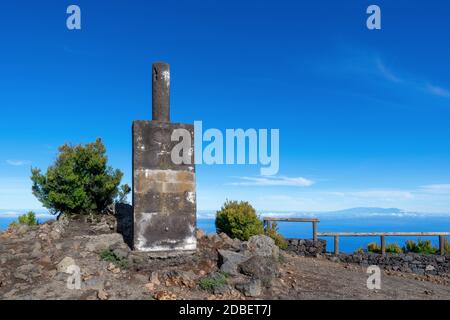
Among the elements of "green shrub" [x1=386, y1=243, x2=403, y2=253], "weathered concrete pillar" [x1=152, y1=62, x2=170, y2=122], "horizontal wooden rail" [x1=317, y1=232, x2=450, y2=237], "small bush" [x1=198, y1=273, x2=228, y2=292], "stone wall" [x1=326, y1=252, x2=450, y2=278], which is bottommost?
"stone wall" [x1=326, y1=252, x2=450, y2=278]

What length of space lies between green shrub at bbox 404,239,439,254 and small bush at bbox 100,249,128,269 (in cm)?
1542

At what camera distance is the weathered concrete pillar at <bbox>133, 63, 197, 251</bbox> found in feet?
34.6

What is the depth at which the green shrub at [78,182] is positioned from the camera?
14.4 meters

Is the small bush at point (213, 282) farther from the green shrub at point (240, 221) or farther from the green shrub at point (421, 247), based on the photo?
the green shrub at point (421, 247)

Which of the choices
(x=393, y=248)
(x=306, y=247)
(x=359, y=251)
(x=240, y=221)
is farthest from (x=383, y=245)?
(x=240, y=221)

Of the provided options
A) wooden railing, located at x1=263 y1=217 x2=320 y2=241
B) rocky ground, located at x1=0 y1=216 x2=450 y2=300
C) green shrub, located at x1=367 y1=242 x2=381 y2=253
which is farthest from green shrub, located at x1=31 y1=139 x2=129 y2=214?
green shrub, located at x1=367 y1=242 x2=381 y2=253

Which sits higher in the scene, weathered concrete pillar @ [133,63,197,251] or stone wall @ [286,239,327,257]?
weathered concrete pillar @ [133,63,197,251]

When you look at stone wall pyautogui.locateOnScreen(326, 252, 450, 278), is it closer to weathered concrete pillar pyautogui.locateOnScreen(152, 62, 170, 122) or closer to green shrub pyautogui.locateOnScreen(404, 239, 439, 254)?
green shrub pyautogui.locateOnScreen(404, 239, 439, 254)

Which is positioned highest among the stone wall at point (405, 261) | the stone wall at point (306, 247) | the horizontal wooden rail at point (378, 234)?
the horizontal wooden rail at point (378, 234)

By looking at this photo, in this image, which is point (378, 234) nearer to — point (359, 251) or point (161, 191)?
point (359, 251)

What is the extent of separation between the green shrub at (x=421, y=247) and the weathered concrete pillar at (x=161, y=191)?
13685 mm

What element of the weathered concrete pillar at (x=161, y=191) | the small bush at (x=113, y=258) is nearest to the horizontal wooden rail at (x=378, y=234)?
the weathered concrete pillar at (x=161, y=191)
